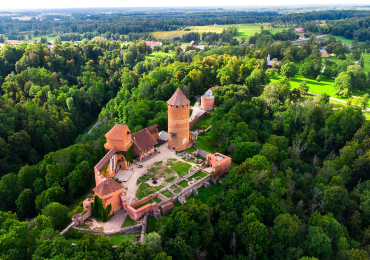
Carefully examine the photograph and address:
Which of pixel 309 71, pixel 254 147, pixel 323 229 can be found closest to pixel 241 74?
pixel 309 71

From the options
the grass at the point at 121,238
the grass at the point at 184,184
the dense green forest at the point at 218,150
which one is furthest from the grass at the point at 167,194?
the grass at the point at 121,238

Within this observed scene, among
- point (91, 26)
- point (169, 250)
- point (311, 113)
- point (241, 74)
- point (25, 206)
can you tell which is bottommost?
point (25, 206)

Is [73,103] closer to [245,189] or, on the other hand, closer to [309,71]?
[245,189]

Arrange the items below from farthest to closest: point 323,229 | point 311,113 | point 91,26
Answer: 1. point 91,26
2. point 311,113
3. point 323,229

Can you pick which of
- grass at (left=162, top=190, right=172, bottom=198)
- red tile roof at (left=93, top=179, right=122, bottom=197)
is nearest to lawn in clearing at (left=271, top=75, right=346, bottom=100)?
grass at (left=162, top=190, right=172, bottom=198)

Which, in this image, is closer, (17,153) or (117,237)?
(117,237)

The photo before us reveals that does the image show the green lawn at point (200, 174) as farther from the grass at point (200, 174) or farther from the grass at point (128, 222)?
the grass at point (128, 222)
